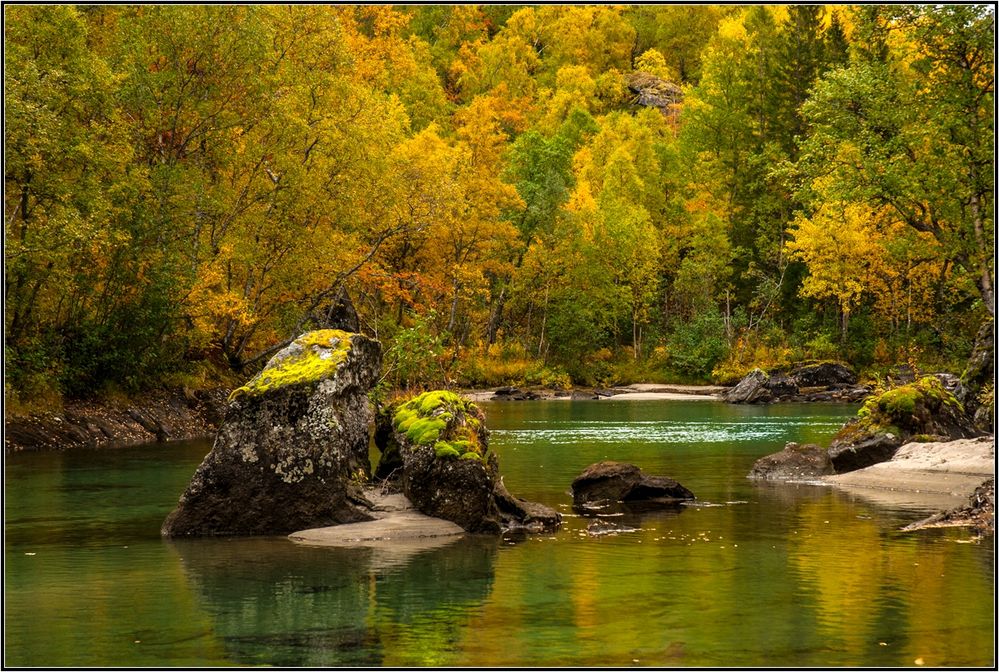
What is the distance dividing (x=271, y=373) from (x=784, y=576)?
10145mm

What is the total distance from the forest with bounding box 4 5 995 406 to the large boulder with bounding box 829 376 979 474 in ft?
11.1

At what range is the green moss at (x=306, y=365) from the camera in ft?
73.9

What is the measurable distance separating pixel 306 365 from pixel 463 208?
4021 centimetres

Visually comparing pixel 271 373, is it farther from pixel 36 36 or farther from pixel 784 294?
pixel 784 294

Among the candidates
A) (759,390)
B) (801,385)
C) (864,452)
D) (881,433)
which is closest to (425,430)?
(864,452)

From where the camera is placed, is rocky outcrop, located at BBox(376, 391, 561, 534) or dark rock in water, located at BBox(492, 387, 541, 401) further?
dark rock in water, located at BBox(492, 387, 541, 401)

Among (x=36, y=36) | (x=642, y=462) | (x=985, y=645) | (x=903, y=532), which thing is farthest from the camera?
(x=36, y=36)

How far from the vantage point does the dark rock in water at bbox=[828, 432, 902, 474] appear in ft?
105

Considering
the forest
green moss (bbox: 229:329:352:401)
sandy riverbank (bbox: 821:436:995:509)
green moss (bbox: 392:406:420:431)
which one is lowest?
sandy riverbank (bbox: 821:436:995:509)

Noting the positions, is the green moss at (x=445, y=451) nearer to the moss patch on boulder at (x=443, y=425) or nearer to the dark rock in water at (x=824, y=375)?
the moss patch on boulder at (x=443, y=425)

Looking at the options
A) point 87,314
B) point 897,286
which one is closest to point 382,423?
point 87,314

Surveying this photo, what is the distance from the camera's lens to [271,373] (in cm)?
2297

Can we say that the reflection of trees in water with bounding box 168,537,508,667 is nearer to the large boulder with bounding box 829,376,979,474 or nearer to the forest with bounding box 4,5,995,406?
the forest with bounding box 4,5,995,406

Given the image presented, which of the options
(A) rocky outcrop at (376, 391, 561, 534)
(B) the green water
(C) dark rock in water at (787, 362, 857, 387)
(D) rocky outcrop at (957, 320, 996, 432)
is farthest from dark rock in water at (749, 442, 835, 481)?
(C) dark rock in water at (787, 362, 857, 387)
